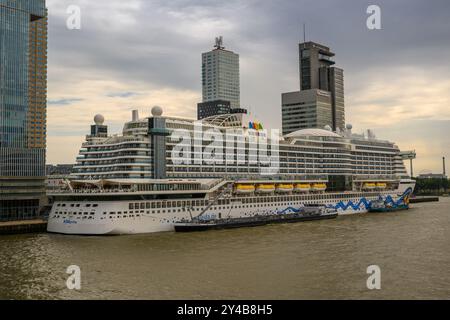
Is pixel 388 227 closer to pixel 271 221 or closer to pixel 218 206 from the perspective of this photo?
pixel 271 221

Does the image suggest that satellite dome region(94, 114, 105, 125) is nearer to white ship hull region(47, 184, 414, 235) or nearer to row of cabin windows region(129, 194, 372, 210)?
white ship hull region(47, 184, 414, 235)

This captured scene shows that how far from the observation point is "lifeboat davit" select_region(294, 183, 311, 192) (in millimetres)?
81062

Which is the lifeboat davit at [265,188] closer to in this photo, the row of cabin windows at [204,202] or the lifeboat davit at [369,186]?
the row of cabin windows at [204,202]


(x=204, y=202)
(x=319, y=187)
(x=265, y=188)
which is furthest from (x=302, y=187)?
(x=204, y=202)

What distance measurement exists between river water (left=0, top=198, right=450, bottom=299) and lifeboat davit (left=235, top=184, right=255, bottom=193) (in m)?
13.7

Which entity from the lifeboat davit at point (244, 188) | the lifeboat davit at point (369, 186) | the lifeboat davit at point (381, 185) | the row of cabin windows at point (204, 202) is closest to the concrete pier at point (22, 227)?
the row of cabin windows at point (204, 202)

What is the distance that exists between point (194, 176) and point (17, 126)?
31875 mm

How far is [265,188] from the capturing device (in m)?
73.8

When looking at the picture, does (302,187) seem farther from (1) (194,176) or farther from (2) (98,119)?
(2) (98,119)

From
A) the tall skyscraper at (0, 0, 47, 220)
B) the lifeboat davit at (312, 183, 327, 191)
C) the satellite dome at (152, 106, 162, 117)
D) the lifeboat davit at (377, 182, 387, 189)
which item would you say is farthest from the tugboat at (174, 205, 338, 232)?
the tall skyscraper at (0, 0, 47, 220)

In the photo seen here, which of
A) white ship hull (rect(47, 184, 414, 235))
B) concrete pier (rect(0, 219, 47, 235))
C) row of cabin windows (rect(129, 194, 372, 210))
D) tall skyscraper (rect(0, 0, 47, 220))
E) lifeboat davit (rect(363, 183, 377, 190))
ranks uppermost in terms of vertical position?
tall skyscraper (rect(0, 0, 47, 220))

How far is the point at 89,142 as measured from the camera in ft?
222

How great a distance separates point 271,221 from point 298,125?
396 feet

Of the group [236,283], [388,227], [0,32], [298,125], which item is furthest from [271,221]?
[298,125]
